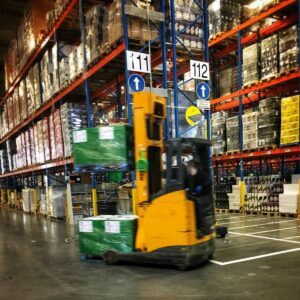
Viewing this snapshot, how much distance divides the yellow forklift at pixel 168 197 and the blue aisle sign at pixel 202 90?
9.27 feet

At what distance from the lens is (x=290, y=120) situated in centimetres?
930

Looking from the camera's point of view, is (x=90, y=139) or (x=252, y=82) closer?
(x=90, y=139)

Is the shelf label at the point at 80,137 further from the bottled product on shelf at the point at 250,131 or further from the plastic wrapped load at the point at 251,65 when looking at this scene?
the plastic wrapped load at the point at 251,65

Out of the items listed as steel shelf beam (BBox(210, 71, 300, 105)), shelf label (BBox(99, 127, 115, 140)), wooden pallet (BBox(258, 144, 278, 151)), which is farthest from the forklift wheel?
steel shelf beam (BBox(210, 71, 300, 105))

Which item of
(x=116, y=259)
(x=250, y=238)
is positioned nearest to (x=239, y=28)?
(x=250, y=238)

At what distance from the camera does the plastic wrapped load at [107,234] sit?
5.20 meters

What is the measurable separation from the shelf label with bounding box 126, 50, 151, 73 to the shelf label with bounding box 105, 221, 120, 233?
137 inches

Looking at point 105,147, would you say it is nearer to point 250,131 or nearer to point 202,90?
point 202,90

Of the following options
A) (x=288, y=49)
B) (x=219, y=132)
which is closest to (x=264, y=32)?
(x=288, y=49)

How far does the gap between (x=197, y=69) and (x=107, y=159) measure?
12.1 ft

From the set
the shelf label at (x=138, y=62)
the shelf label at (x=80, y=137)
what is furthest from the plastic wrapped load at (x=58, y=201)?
the shelf label at (x=80, y=137)

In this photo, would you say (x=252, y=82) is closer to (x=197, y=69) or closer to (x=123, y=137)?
(x=197, y=69)

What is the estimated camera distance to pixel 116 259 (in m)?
5.23

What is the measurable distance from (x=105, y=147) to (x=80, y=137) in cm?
53
